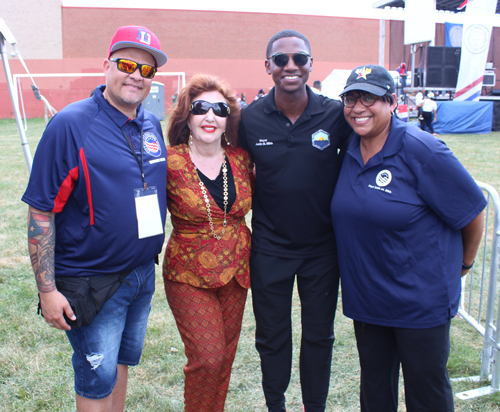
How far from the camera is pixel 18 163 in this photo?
11891 millimetres

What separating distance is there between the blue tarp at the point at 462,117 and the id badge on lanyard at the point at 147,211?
19.2 metres

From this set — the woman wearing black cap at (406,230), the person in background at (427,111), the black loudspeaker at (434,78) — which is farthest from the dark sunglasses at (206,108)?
the black loudspeaker at (434,78)

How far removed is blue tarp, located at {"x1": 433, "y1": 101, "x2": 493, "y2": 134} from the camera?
18.7m

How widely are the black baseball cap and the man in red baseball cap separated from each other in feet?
3.25

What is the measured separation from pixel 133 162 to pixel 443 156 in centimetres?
140

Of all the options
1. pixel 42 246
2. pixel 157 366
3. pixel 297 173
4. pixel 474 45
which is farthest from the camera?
pixel 474 45

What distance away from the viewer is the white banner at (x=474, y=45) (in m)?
18.2

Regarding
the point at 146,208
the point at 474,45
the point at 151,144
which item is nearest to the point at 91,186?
the point at 146,208

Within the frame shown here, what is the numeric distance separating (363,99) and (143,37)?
1112 millimetres

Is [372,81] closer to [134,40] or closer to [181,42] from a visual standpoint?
[134,40]

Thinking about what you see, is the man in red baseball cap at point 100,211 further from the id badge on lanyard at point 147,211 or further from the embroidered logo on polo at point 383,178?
the embroidered logo on polo at point 383,178

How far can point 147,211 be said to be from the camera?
203cm

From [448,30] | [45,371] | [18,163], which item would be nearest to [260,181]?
[45,371]

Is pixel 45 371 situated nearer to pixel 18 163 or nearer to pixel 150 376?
pixel 150 376
